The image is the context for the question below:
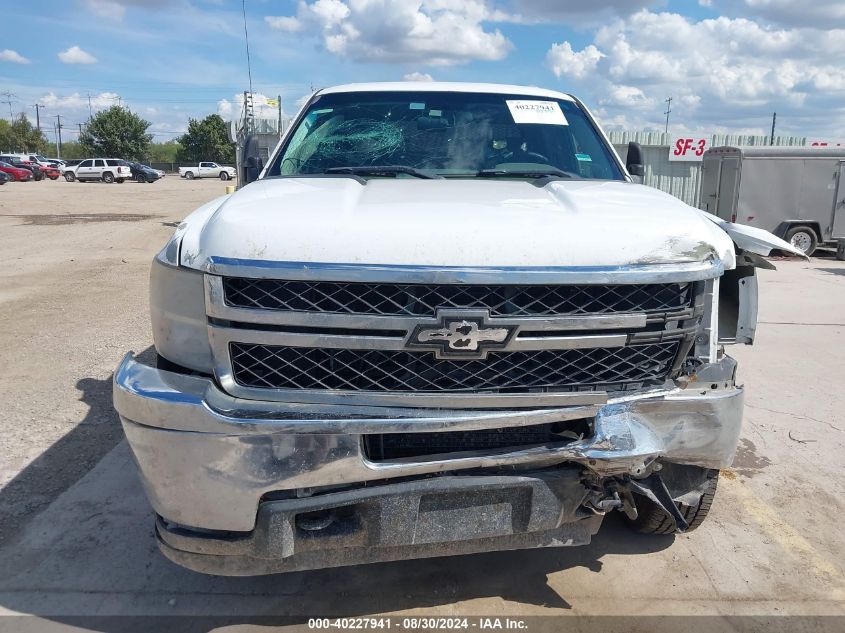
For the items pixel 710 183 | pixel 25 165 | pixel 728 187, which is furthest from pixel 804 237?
pixel 25 165

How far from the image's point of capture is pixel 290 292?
2.19 metres

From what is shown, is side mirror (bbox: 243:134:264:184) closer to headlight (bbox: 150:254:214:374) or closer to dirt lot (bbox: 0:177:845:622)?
headlight (bbox: 150:254:214:374)

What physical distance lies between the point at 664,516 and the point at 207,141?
81.6 metres

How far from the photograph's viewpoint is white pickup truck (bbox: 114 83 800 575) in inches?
85.1

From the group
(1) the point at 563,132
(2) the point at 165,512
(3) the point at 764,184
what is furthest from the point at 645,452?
(3) the point at 764,184

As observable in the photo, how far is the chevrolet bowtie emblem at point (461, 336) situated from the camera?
7.06 ft

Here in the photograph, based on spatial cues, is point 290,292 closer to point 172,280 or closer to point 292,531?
point 172,280

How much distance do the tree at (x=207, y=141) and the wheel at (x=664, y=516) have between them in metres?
78.4

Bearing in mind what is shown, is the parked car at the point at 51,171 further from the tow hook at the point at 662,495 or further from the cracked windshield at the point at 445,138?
the tow hook at the point at 662,495

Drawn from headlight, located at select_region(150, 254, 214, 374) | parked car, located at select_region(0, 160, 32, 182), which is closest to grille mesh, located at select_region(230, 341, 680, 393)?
headlight, located at select_region(150, 254, 214, 374)

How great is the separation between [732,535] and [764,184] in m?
13.5

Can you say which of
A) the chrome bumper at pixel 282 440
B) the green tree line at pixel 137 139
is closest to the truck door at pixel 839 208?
the chrome bumper at pixel 282 440

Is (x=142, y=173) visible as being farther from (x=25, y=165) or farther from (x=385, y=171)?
(x=385, y=171)

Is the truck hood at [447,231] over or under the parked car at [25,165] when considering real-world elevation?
under
